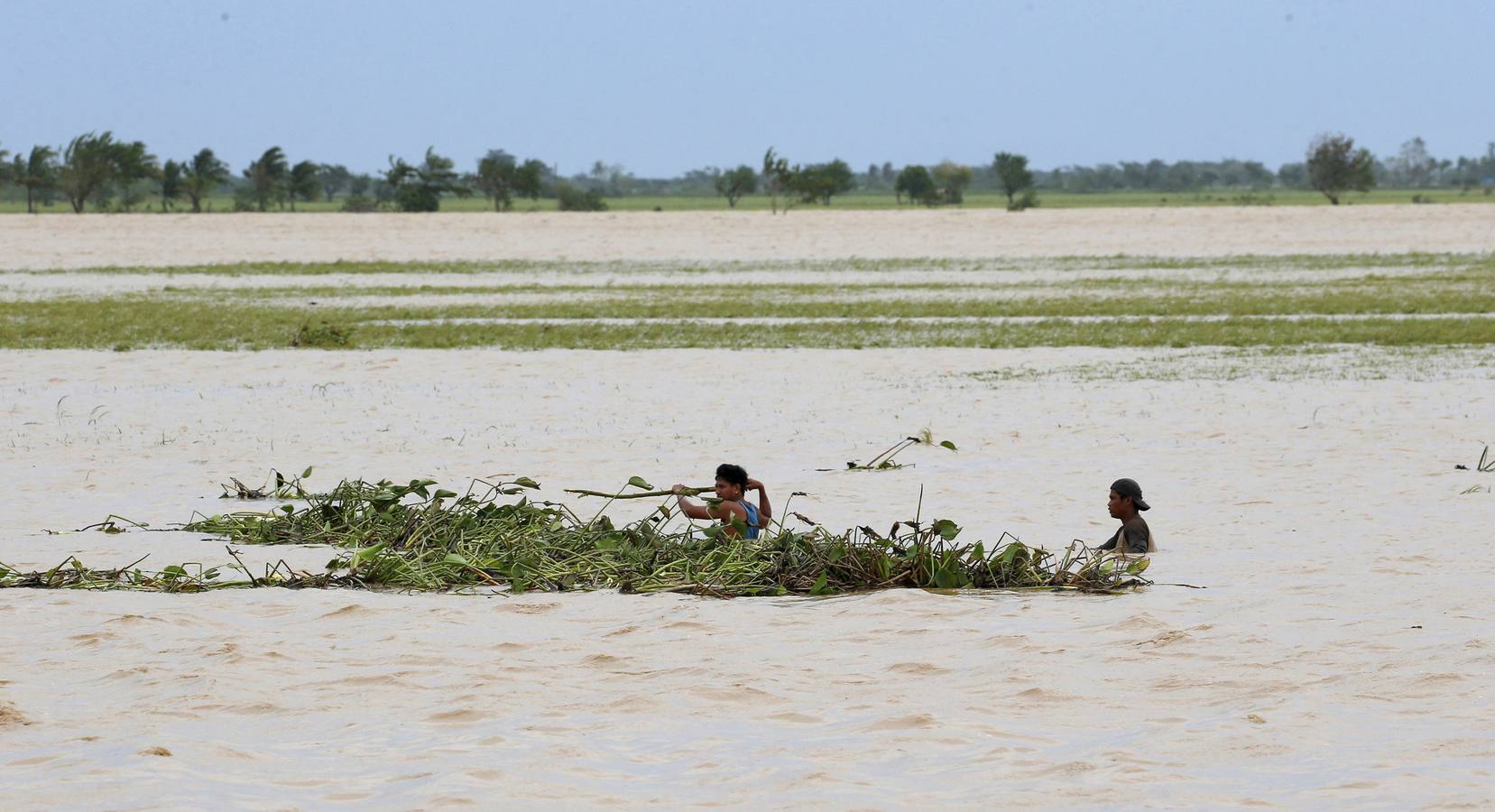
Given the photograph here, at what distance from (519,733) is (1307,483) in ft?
19.4

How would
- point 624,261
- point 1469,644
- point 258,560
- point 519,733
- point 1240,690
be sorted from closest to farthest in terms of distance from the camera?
point 519,733 < point 1240,690 < point 1469,644 < point 258,560 < point 624,261

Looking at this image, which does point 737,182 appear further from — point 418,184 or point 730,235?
point 730,235

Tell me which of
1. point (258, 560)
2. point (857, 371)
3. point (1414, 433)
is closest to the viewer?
point (258, 560)

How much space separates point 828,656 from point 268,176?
7734 cm

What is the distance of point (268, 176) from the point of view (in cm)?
7812

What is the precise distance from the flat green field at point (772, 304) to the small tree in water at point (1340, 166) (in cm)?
4910

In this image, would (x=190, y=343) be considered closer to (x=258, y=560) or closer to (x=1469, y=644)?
(x=258, y=560)

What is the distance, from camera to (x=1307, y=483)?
9.08m

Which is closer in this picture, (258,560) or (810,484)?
(258,560)

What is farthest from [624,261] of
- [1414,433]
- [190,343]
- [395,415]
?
[1414,433]

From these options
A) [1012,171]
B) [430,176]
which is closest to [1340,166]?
[1012,171]

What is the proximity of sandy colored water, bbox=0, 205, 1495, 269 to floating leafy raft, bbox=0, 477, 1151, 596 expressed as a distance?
30597 mm

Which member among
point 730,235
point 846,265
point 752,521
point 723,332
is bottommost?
point 752,521

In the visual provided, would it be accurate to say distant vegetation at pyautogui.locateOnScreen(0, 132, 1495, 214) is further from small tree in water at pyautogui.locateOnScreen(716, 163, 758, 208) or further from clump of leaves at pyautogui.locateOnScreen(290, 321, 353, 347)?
clump of leaves at pyautogui.locateOnScreen(290, 321, 353, 347)
